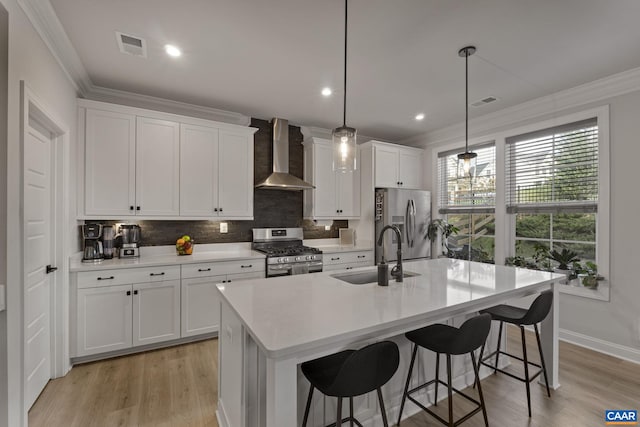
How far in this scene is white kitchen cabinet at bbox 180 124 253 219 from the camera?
3.37 meters

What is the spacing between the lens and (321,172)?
429cm

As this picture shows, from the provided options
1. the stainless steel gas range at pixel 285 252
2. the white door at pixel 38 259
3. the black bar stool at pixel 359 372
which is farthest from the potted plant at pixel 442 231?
the white door at pixel 38 259

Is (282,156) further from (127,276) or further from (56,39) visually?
(56,39)

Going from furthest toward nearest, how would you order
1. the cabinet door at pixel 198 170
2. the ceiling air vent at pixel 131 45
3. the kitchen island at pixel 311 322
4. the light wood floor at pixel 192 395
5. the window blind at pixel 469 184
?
the window blind at pixel 469 184 → the cabinet door at pixel 198 170 → the ceiling air vent at pixel 131 45 → the light wood floor at pixel 192 395 → the kitchen island at pixel 311 322

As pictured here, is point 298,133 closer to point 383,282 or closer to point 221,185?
point 221,185

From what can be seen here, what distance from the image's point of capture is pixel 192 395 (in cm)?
227

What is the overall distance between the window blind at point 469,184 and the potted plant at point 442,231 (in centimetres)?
24

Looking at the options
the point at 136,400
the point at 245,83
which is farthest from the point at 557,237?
the point at 136,400

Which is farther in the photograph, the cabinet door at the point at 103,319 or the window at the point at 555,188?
the window at the point at 555,188

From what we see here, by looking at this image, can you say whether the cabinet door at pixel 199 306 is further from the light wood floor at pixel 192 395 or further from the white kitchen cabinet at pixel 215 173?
the white kitchen cabinet at pixel 215 173

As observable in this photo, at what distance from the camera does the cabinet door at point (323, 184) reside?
14.0 feet

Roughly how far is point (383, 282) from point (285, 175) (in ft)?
8.01

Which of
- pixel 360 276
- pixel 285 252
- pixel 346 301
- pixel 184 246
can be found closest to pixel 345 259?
pixel 285 252

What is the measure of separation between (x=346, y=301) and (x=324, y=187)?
2854mm
